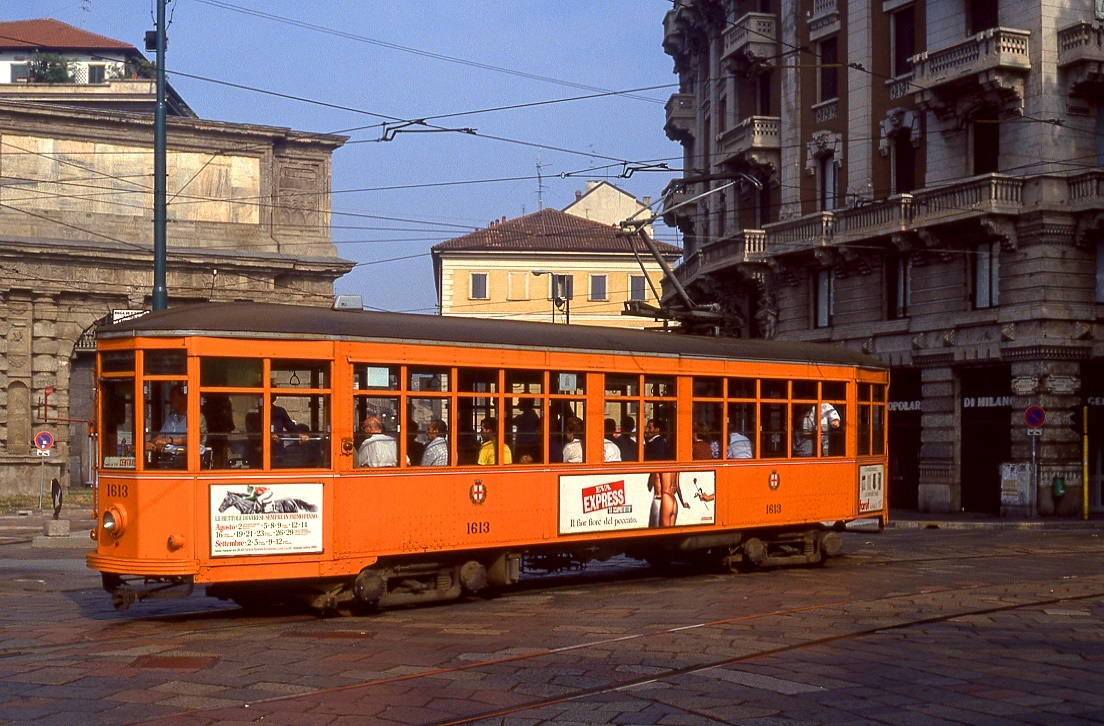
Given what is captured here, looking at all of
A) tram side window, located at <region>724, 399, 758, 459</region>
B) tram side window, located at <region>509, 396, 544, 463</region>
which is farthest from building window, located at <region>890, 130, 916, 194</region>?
tram side window, located at <region>509, 396, 544, 463</region>

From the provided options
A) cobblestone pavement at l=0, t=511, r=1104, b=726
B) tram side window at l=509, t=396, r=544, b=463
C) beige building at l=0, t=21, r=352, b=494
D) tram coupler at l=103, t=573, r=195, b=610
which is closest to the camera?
cobblestone pavement at l=0, t=511, r=1104, b=726

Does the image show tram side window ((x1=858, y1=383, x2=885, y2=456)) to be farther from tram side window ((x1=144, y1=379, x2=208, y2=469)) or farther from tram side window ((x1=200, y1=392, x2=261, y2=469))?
tram side window ((x1=144, y1=379, x2=208, y2=469))

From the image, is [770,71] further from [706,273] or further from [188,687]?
[188,687]

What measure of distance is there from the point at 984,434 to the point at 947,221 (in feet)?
13.9

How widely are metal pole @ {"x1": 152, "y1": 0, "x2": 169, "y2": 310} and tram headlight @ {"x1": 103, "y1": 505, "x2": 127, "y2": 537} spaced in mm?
6781

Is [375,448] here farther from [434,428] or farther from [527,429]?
[527,429]

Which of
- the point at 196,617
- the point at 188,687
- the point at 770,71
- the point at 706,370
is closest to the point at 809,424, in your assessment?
the point at 706,370

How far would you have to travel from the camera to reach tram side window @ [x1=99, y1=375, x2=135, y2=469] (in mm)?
11547

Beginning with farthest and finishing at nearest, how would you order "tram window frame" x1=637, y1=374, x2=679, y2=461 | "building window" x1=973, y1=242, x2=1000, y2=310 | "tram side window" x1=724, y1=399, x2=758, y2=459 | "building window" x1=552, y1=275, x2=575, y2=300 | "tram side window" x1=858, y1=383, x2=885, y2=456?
"building window" x1=552, y1=275, x2=575, y2=300 → "building window" x1=973, y1=242, x2=1000, y2=310 → "tram side window" x1=858, y1=383, x2=885, y2=456 → "tram side window" x1=724, y1=399, x2=758, y2=459 → "tram window frame" x1=637, y1=374, x2=679, y2=461

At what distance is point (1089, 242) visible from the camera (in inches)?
1047

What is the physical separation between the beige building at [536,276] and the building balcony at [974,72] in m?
36.0

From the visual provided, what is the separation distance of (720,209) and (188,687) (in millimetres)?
31812

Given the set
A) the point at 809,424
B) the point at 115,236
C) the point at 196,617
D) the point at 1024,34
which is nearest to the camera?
the point at 196,617

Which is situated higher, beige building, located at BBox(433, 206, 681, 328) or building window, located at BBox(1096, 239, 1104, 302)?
beige building, located at BBox(433, 206, 681, 328)
